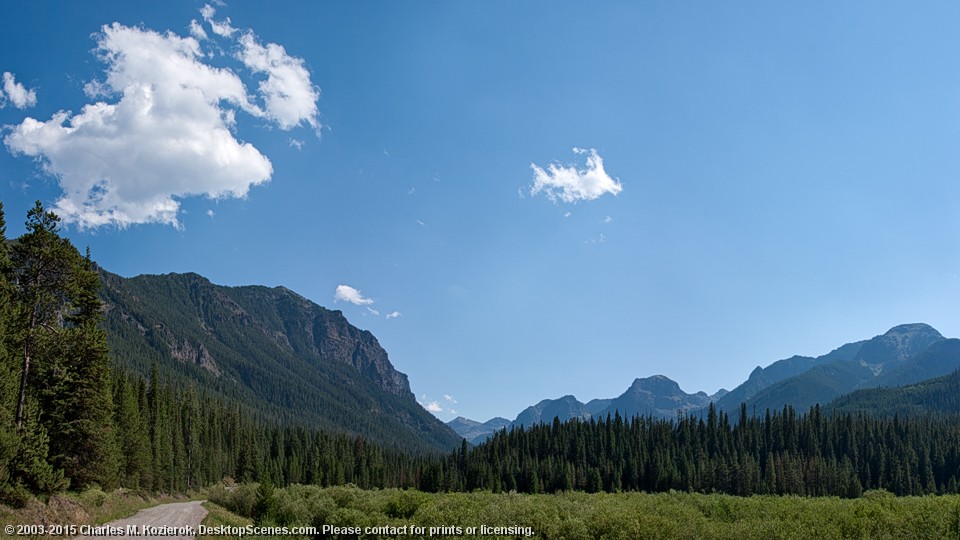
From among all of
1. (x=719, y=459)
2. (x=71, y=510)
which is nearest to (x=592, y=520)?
(x=71, y=510)

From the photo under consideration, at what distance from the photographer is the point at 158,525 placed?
1598 inches

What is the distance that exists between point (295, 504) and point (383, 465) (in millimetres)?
119231

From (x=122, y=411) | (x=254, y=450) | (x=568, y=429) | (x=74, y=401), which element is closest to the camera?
(x=74, y=401)

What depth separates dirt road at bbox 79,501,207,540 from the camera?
34812 millimetres

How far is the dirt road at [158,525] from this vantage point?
34.8m

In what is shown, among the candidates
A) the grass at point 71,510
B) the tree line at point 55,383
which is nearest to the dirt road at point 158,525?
the grass at point 71,510

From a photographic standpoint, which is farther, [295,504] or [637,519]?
[295,504]

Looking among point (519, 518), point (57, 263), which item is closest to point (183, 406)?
point (57, 263)

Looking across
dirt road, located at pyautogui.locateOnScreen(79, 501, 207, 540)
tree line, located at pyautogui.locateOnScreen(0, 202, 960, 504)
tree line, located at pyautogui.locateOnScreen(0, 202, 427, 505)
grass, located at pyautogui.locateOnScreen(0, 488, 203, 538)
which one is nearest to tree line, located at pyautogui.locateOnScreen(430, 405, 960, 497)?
tree line, located at pyautogui.locateOnScreen(0, 202, 960, 504)

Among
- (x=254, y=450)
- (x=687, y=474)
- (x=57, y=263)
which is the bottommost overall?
(x=687, y=474)

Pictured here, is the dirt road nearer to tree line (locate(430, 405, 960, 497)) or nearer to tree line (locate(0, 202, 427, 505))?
tree line (locate(0, 202, 427, 505))

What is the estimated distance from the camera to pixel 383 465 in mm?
163750

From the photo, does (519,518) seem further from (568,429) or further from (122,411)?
(568,429)

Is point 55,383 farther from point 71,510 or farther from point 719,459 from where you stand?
point 719,459
